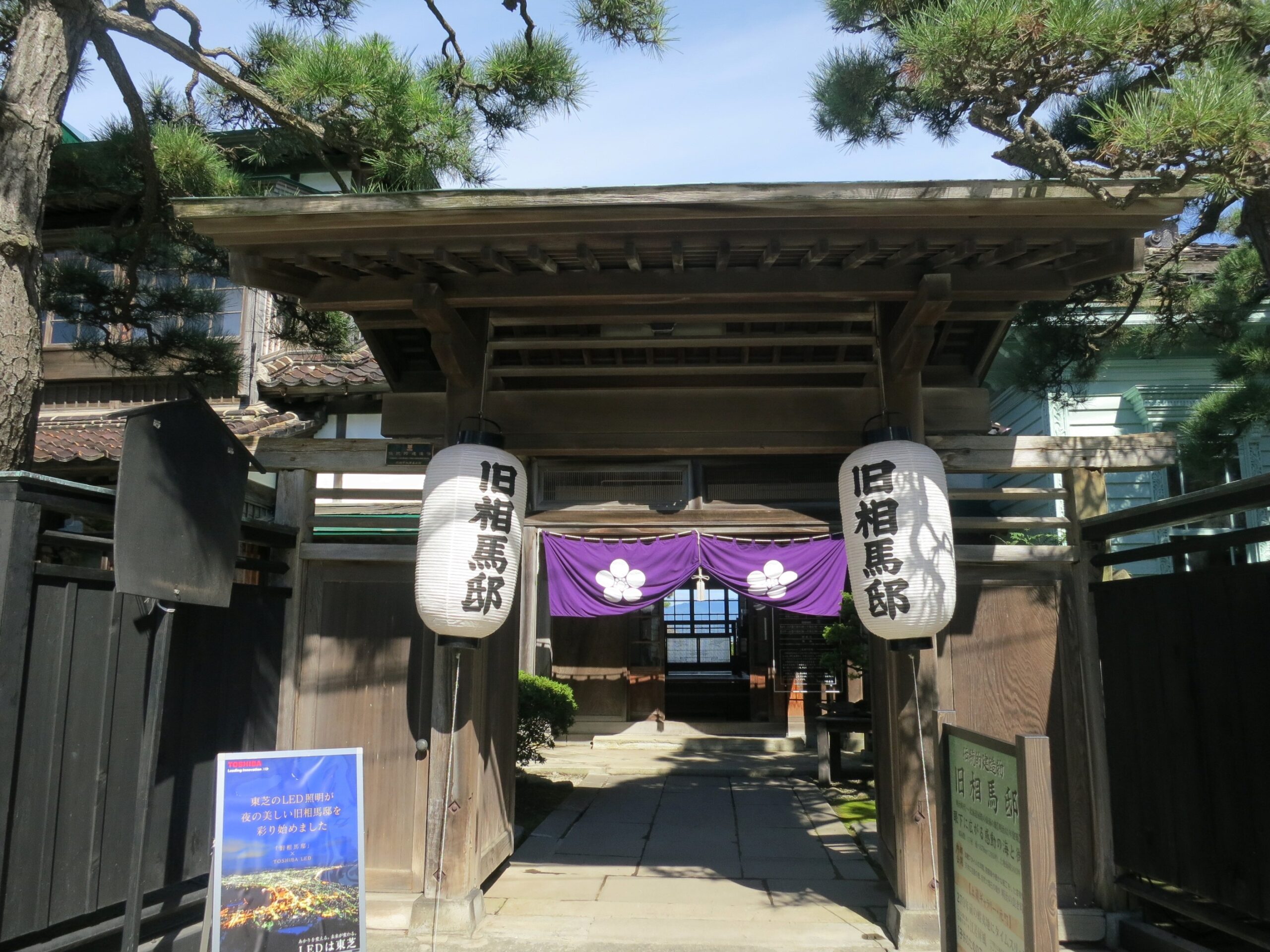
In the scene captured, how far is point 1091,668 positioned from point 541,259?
15.6 ft

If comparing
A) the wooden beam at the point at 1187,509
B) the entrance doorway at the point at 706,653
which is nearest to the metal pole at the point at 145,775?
the wooden beam at the point at 1187,509

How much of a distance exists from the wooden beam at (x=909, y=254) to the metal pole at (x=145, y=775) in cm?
477

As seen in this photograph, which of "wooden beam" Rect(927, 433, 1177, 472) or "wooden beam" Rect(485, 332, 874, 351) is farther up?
"wooden beam" Rect(485, 332, 874, 351)

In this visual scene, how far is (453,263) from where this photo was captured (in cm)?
586

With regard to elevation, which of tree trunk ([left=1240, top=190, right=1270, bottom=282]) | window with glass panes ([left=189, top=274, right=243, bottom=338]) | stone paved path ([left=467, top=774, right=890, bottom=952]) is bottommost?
stone paved path ([left=467, top=774, right=890, bottom=952])

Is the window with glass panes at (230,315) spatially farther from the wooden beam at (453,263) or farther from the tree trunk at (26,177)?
the wooden beam at (453,263)

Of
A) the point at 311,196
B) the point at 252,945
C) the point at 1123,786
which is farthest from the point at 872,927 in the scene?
the point at 311,196

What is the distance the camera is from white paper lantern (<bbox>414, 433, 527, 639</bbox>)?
5.81 m

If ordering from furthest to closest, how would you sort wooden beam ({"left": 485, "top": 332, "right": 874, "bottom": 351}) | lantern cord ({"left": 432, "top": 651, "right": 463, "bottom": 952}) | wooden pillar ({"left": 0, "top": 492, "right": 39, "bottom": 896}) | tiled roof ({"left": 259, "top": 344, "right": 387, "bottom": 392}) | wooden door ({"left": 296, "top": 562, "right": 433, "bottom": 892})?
A: tiled roof ({"left": 259, "top": 344, "right": 387, "bottom": 392}), wooden beam ({"left": 485, "top": 332, "right": 874, "bottom": 351}), wooden door ({"left": 296, "top": 562, "right": 433, "bottom": 892}), lantern cord ({"left": 432, "top": 651, "right": 463, "bottom": 952}), wooden pillar ({"left": 0, "top": 492, "right": 39, "bottom": 896})

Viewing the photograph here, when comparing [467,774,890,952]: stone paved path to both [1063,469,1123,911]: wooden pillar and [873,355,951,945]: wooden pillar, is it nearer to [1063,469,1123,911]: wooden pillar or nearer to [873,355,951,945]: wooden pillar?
[873,355,951,945]: wooden pillar

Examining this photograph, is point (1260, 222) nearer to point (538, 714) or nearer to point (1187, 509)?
point (1187, 509)

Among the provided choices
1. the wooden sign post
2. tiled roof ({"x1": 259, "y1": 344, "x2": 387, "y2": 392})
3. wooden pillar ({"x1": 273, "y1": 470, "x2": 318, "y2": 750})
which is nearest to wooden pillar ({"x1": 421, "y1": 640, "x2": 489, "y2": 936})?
wooden pillar ({"x1": 273, "y1": 470, "x2": 318, "y2": 750})

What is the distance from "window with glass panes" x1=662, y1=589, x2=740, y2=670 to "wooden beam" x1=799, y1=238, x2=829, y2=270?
12133 mm

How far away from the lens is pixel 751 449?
707 cm
